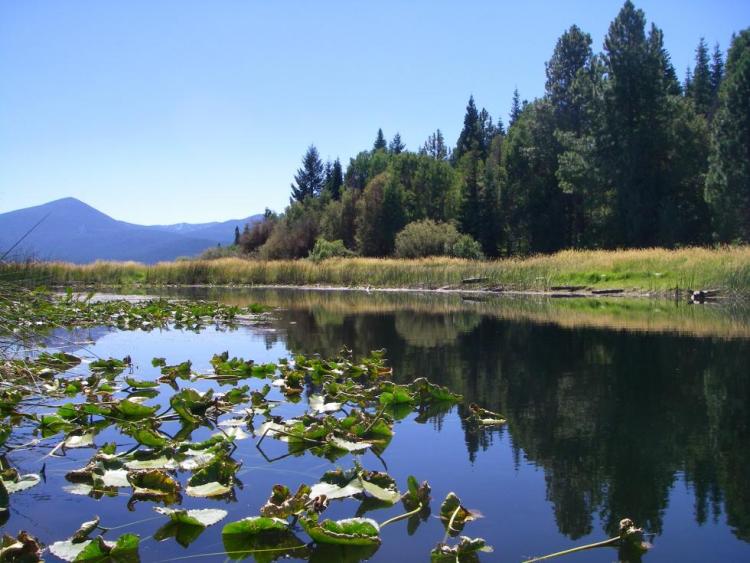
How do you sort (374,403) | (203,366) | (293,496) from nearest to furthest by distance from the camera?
1. (293,496)
2. (374,403)
3. (203,366)

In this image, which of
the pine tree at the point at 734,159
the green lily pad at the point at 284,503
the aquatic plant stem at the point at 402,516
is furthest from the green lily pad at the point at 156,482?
the pine tree at the point at 734,159

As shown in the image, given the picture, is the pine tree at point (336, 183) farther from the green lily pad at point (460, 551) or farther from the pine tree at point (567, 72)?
the green lily pad at point (460, 551)

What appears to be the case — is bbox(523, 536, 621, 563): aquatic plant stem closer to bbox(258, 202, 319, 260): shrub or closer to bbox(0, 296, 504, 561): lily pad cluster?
bbox(0, 296, 504, 561): lily pad cluster

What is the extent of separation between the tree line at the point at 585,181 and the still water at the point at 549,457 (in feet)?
106

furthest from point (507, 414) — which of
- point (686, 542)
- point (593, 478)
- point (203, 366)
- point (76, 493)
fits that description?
point (203, 366)

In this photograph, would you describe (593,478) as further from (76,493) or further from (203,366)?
(203,366)

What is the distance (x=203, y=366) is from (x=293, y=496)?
5.01 m

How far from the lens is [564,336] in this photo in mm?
11539

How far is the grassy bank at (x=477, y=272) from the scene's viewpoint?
23141 mm

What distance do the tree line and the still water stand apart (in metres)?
32.4

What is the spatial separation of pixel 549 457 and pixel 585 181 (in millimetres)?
43327

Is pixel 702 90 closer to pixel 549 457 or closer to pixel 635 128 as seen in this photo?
pixel 635 128

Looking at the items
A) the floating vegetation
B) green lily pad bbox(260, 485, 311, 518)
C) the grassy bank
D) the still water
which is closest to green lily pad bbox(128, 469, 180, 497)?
the floating vegetation

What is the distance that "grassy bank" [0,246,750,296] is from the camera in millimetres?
23141
